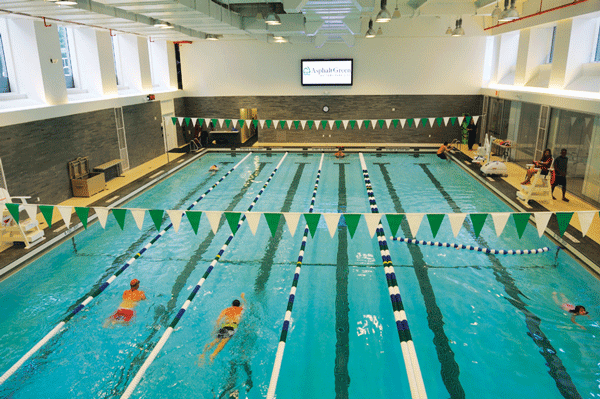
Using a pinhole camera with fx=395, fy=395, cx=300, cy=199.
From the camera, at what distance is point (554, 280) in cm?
655

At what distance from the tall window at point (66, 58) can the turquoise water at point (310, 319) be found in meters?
5.53

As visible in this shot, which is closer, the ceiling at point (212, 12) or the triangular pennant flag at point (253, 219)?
the triangular pennant flag at point (253, 219)

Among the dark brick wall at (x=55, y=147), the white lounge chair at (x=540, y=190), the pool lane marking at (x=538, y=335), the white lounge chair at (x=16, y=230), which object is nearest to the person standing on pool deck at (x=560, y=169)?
the white lounge chair at (x=540, y=190)

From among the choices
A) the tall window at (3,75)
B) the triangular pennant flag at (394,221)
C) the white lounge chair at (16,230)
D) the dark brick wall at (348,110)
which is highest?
the tall window at (3,75)

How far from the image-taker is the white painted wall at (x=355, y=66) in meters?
17.1

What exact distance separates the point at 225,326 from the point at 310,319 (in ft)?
4.12

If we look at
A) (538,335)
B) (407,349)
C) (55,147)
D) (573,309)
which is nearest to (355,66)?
(55,147)

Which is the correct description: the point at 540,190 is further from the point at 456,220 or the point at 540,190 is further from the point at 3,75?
the point at 3,75

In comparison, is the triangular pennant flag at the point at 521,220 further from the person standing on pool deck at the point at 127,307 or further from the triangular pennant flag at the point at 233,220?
the person standing on pool deck at the point at 127,307

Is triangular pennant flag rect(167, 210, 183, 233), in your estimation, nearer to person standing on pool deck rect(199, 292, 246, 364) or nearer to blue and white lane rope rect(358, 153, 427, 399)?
person standing on pool deck rect(199, 292, 246, 364)

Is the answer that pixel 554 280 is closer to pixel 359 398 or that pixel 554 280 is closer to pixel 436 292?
pixel 436 292

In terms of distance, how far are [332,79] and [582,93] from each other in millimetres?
9867

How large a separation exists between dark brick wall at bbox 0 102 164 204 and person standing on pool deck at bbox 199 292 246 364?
21.2 feet

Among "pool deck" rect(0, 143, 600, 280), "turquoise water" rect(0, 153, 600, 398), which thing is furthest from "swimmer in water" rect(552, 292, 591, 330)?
"pool deck" rect(0, 143, 600, 280)
